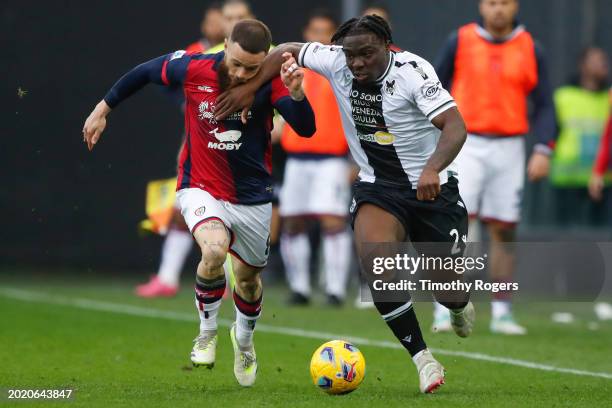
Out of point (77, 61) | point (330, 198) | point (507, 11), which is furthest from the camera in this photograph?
point (77, 61)

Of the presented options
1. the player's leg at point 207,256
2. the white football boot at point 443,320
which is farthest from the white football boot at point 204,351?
the white football boot at point 443,320

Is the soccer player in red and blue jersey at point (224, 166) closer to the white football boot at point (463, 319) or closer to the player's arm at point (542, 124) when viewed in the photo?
the white football boot at point (463, 319)

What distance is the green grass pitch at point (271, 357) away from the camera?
6953 mm

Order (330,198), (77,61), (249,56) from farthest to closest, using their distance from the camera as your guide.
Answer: (77,61) → (330,198) → (249,56)

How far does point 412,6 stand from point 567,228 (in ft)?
10.6

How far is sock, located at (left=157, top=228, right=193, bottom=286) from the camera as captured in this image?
537 inches

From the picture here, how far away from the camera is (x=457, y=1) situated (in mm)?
14969

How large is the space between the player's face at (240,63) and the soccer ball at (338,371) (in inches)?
65.4

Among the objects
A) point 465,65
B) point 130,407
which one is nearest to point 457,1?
point 465,65

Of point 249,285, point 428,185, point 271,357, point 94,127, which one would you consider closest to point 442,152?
point 428,185

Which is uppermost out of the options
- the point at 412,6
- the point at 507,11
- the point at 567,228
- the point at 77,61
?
the point at 507,11

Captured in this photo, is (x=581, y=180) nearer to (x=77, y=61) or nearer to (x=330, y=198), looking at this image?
(x=330, y=198)

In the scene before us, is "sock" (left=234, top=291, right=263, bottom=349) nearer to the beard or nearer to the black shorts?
the black shorts

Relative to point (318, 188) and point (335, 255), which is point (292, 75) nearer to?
point (318, 188)
